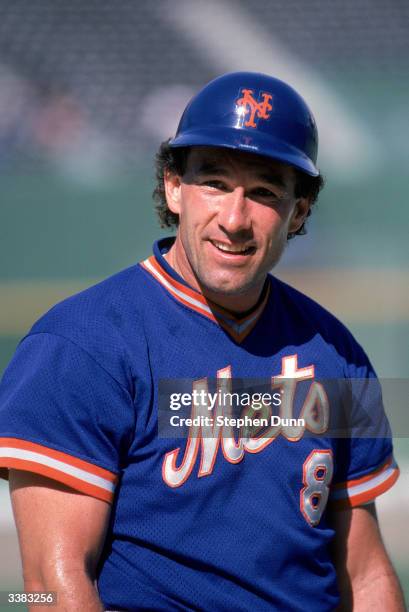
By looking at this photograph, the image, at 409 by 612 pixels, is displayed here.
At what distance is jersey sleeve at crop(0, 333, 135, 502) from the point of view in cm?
150

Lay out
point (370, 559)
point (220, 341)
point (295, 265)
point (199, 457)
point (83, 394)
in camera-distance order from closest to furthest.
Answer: point (83, 394) → point (199, 457) → point (220, 341) → point (370, 559) → point (295, 265)

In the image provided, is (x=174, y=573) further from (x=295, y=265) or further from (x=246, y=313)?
(x=295, y=265)

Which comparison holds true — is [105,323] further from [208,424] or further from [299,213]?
[299,213]

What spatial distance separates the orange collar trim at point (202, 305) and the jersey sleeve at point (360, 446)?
25 centimetres

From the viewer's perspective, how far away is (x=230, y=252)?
5.60ft

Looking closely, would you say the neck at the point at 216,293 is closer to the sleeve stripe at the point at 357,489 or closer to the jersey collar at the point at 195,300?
the jersey collar at the point at 195,300

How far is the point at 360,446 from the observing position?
1873 mm

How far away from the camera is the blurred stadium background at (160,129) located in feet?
15.2

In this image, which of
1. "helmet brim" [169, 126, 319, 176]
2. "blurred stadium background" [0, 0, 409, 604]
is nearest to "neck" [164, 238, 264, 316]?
"helmet brim" [169, 126, 319, 176]

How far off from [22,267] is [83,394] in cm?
322

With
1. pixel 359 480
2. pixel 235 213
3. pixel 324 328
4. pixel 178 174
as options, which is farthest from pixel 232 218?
pixel 359 480

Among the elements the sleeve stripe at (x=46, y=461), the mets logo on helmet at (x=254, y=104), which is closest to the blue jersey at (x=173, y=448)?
the sleeve stripe at (x=46, y=461)

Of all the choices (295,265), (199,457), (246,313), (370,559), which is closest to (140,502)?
(199,457)

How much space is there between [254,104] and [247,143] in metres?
0.11
